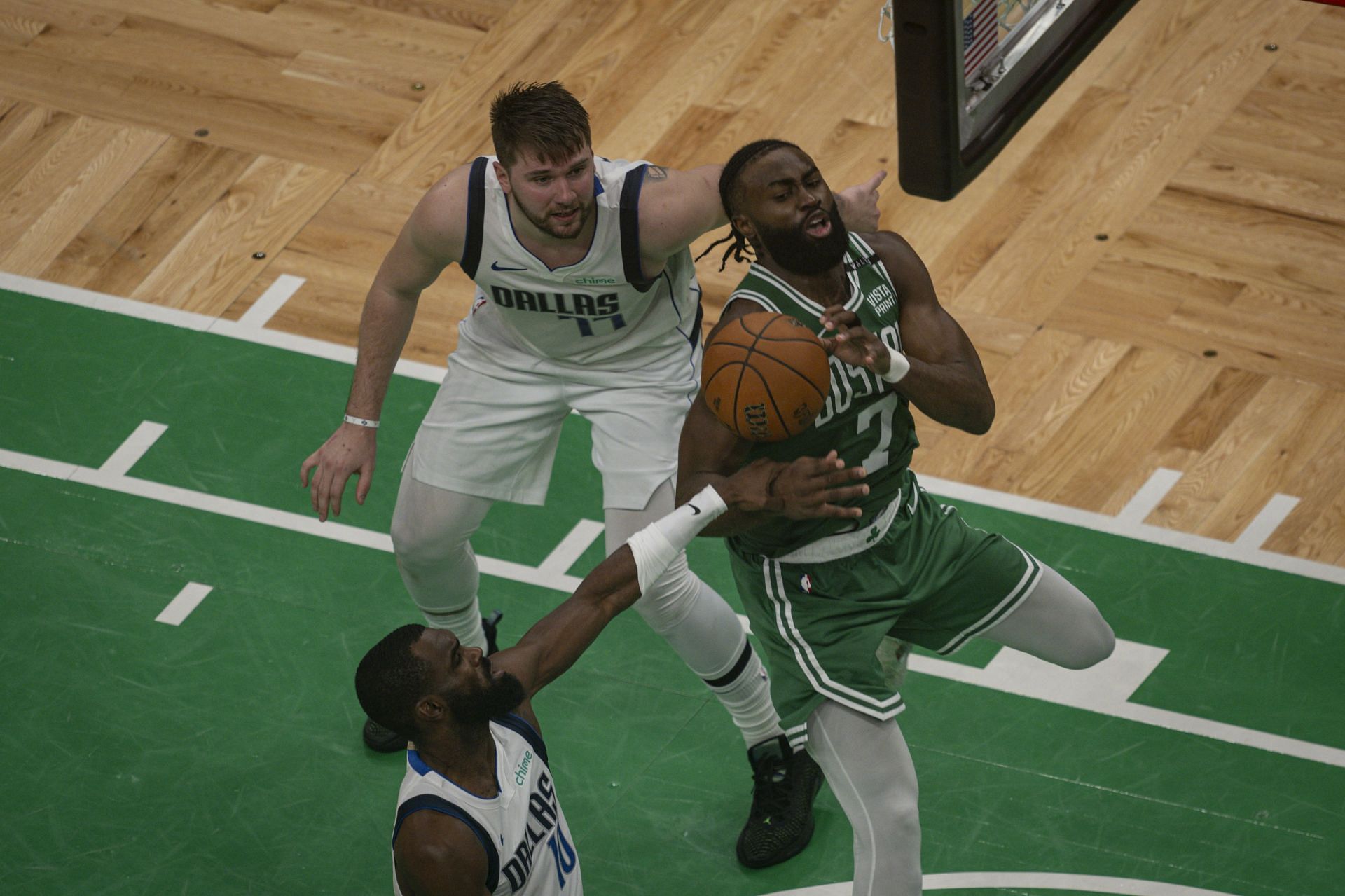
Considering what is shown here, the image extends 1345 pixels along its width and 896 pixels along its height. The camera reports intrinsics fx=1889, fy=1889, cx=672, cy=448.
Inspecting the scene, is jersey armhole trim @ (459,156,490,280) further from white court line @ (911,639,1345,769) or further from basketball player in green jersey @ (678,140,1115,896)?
white court line @ (911,639,1345,769)

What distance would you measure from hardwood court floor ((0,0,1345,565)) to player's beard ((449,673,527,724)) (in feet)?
11.7

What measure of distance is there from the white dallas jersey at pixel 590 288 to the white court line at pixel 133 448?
251cm

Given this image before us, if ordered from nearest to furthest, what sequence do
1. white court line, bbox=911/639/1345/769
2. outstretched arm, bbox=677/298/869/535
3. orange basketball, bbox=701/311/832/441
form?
1. outstretched arm, bbox=677/298/869/535
2. orange basketball, bbox=701/311/832/441
3. white court line, bbox=911/639/1345/769

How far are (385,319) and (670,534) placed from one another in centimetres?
160

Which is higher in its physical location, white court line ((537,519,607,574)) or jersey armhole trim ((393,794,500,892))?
jersey armhole trim ((393,794,500,892))

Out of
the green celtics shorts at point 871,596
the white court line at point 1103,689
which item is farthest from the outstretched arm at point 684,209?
the white court line at point 1103,689

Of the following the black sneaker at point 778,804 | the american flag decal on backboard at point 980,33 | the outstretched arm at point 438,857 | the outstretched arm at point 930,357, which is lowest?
the black sneaker at point 778,804

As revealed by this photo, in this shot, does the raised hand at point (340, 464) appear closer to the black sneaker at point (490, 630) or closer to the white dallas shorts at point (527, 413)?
the white dallas shorts at point (527, 413)

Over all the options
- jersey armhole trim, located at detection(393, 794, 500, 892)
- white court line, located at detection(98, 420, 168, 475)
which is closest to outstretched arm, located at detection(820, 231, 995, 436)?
jersey armhole trim, located at detection(393, 794, 500, 892)

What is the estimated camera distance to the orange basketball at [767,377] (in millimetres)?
5031

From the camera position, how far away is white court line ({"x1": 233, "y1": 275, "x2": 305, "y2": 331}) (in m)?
8.91

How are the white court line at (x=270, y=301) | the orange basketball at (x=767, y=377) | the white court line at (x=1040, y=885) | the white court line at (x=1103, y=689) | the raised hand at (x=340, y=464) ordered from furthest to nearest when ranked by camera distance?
the white court line at (x=270, y=301) → the white court line at (x=1103, y=689) → the white court line at (x=1040, y=885) → the raised hand at (x=340, y=464) → the orange basketball at (x=767, y=377)

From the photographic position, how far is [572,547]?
770 centimetres

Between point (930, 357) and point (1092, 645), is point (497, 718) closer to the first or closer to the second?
point (930, 357)
